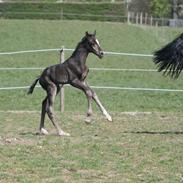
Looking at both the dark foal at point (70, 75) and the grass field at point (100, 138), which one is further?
the dark foal at point (70, 75)

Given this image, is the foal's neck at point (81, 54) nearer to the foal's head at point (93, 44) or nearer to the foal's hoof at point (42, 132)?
the foal's head at point (93, 44)

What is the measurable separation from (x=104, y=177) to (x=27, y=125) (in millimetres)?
4198

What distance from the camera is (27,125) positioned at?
10.5m

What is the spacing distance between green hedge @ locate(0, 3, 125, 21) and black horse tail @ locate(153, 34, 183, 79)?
38.4m

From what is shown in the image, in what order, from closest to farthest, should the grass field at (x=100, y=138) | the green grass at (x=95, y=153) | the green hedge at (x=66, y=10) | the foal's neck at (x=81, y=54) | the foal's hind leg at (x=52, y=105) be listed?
the green grass at (x=95, y=153) → the grass field at (x=100, y=138) → the foal's hind leg at (x=52, y=105) → the foal's neck at (x=81, y=54) → the green hedge at (x=66, y=10)

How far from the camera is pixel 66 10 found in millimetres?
49781

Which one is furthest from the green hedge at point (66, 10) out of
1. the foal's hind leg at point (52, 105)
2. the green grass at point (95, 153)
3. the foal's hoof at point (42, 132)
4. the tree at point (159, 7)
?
the foal's hind leg at point (52, 105)

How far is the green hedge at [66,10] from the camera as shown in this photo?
47969 millimetres

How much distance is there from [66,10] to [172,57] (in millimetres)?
40913

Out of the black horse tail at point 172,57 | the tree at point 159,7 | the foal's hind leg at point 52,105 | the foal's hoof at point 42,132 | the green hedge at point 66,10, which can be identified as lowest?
the tree at point 159,7

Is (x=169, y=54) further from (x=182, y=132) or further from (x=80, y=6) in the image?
(x=80, y=6)

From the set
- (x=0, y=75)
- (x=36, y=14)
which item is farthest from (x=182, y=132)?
(x=36, y=14)

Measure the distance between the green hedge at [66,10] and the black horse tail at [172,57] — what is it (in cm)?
3837

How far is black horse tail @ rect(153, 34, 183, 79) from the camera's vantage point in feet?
30.3
